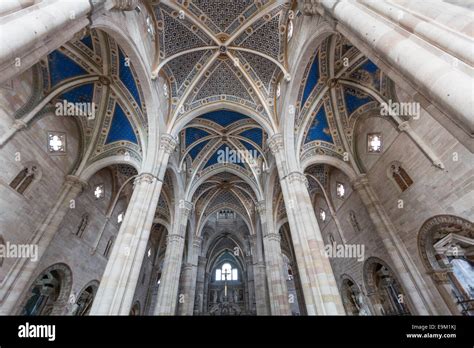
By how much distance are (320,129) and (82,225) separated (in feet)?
47.7

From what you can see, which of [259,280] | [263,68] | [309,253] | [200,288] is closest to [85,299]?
[259,280]

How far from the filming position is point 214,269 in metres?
28.6

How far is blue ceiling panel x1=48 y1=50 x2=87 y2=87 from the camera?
895cm

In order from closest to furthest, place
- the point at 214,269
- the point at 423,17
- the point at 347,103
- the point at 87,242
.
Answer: the point at 423,17
the point at 347,103
the point at 87,242
the point at 214,269

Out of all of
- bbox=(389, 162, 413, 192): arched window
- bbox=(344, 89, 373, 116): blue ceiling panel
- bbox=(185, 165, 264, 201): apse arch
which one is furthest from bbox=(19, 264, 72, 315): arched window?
bbox=(344, 89, 373, 116): blue ceiling panel

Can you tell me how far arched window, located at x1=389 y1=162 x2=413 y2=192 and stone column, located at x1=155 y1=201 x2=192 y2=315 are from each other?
40.2ft

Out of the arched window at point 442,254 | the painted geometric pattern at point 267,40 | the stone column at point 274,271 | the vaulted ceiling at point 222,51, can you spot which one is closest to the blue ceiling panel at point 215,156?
the vaulted ceiling at point 222,51

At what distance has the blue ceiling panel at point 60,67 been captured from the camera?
8.95 m

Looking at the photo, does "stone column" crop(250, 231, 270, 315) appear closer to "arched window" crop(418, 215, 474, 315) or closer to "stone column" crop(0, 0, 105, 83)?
"arched window" crop(418, 215, 474, 315)
